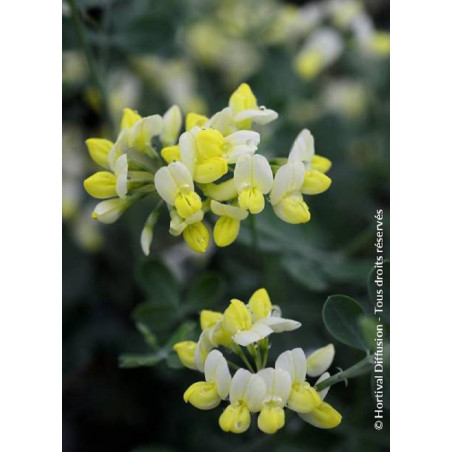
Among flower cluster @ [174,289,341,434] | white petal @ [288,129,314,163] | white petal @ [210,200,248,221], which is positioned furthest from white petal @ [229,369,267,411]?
white petal @ [288,129,314,163]

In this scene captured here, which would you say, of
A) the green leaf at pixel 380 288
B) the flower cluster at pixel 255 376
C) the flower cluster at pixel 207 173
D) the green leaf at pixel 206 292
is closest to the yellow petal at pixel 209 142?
the flower cluster at pixel 207 173

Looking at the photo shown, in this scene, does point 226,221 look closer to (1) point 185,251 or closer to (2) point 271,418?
(2) point 271,418

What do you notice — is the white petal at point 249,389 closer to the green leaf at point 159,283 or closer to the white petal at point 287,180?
the white petal at point 287,180

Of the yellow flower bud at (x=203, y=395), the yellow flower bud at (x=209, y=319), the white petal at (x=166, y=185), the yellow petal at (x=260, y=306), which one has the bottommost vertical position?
the yellow flower bud at (x=203, y=395)

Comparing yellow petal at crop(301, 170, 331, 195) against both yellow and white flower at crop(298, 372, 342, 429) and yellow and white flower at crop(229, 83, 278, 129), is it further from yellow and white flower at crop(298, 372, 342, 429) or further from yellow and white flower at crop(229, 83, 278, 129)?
yellow and white flower at crop(298, 372, 342, 429)

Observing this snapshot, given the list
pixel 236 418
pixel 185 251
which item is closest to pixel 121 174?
pixel 236 418
